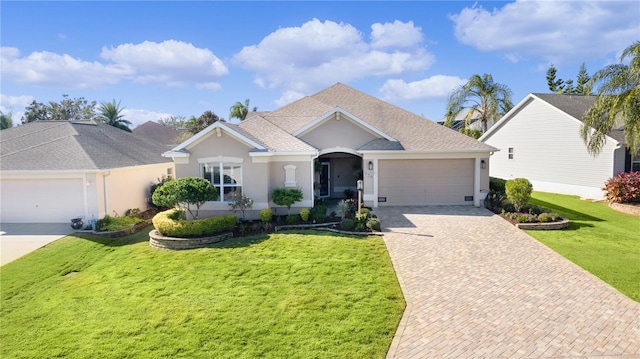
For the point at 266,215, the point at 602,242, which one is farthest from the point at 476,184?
the point at 266,215

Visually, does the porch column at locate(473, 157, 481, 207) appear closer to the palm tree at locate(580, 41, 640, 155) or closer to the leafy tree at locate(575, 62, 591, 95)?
the palm tree at locate(580, 41, 640, 155)

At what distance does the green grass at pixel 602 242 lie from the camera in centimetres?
985

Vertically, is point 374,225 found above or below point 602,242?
above

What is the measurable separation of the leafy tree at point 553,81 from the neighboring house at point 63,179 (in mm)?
52351

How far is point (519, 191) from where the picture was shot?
52.9ft

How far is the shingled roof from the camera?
19.1 meters

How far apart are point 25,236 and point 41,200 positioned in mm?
2344

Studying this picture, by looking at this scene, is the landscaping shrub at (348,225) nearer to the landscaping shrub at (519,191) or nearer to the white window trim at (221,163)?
the white window trim at (221,163)

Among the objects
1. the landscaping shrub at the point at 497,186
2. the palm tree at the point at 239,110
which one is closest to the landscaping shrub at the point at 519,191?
the landscaping shrub at the point at 497,186

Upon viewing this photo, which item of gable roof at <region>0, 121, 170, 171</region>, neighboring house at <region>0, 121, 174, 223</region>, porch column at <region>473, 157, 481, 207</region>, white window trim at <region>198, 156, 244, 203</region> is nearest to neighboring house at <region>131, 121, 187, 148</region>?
gable roof at <region>0, 121, 170, 171</region>

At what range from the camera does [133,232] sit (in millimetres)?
16672

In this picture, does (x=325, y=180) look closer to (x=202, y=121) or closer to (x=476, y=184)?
(x=476, y=184)

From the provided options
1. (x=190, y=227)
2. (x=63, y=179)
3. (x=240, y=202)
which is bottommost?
(x=190, y=227)

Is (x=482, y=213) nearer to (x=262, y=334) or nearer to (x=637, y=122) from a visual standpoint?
(x=637, y=122)
